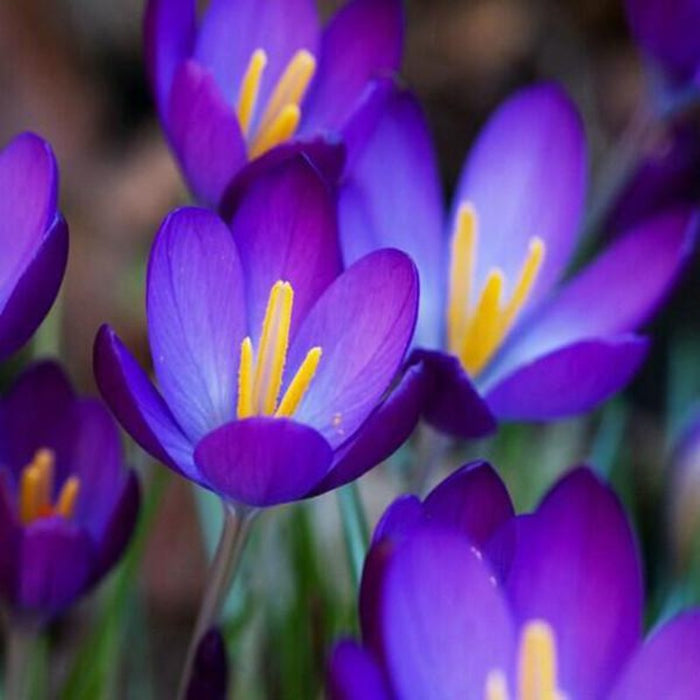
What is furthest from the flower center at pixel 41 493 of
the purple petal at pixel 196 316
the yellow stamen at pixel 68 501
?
the purple petal at pixel 196 316

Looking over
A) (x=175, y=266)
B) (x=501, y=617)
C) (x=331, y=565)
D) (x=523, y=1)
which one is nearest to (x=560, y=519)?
(x=501, y=617)

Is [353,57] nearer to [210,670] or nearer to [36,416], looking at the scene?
[36,416]

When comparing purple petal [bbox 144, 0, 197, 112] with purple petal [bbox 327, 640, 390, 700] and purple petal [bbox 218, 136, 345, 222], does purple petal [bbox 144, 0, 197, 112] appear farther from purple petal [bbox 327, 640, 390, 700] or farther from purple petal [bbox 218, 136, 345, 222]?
purple petal [bbox 327, 640, 390, 700]

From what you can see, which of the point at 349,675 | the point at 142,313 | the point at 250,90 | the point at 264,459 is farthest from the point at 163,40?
the point at 142,313


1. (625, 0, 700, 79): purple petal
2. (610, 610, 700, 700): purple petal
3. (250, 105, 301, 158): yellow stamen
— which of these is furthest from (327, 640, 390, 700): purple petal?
(625, 0, 700, 79): purple petal

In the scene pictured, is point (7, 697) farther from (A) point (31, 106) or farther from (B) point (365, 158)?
(A) point (31, 106)

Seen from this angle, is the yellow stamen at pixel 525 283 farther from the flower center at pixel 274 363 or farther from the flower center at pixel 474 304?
the flower center at pixel 274 363
